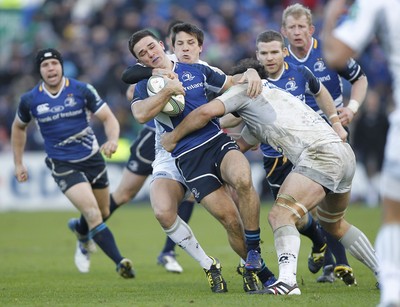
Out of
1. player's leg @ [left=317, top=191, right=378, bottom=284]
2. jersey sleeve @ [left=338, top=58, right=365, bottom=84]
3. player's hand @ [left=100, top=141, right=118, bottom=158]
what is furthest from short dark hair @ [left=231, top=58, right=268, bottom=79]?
player's hand @ [left=100, top=141, right=118, bottom=158]

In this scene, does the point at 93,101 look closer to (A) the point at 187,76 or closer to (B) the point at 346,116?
(A) the point at 187,76

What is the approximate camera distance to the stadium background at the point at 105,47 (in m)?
22.9

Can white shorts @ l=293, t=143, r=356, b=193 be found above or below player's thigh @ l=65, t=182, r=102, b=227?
above

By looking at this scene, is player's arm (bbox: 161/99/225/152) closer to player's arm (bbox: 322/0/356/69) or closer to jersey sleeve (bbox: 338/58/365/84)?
player's arm (bbox: 322/0/356/69)

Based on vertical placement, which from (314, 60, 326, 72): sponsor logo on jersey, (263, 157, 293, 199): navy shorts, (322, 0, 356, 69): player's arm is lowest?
(263, 157, 293, 199): navy shorts

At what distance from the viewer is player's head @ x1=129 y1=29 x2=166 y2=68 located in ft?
30.6

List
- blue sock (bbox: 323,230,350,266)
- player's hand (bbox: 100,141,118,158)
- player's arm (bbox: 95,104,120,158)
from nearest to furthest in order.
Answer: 1. blue sock (bbox: 323,230,350,266)
2. player's hand (bbox: 100,141,118,158)
3. player's arm (bbox: 95,104,120,158)

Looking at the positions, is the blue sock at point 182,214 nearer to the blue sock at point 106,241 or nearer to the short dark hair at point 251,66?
the blue sock at point 106,241

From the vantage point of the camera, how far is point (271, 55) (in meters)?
9.74

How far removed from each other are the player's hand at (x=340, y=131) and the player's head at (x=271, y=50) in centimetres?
98

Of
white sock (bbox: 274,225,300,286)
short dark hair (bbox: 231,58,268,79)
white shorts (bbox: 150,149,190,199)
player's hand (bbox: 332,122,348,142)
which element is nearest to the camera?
white sock (bbox: 274,225,300,286)

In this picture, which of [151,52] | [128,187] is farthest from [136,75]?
[128,187]

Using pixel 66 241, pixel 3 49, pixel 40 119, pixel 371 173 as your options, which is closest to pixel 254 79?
pixel 40 119

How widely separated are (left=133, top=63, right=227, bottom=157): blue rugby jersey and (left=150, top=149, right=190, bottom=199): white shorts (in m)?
0.52
